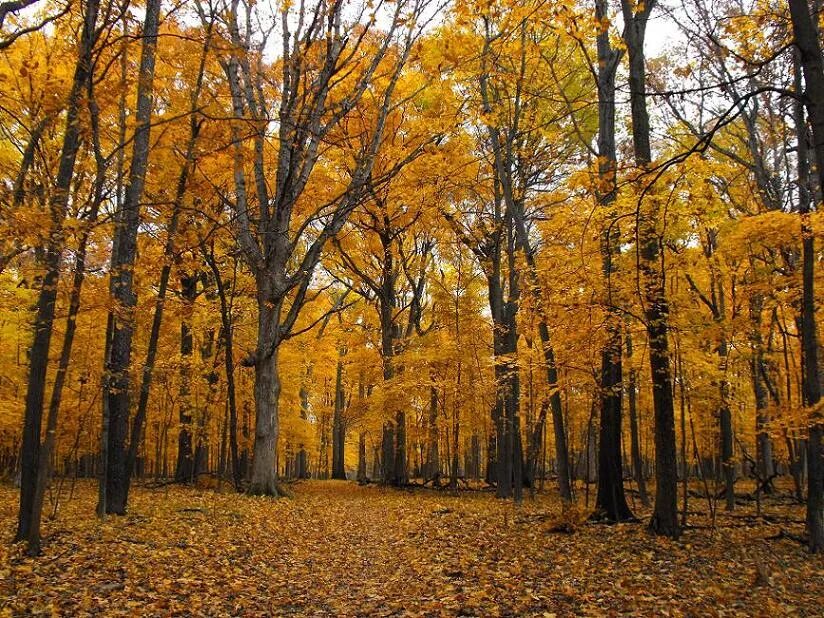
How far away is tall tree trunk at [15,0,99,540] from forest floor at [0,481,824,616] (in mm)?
677

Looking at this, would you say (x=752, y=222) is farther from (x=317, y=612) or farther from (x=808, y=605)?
(x=317, y=612)

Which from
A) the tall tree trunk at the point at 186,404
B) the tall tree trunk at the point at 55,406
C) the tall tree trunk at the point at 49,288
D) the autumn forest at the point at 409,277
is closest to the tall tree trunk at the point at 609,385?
the autumn forest at the point at 409,277

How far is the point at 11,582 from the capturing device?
4.97 meters

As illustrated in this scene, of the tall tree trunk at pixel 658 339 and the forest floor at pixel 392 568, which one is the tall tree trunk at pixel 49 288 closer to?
the forest floor at pixel 392 568

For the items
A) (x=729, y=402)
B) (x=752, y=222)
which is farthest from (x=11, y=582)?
(x=729, y=402)

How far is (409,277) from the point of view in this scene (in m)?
21.0

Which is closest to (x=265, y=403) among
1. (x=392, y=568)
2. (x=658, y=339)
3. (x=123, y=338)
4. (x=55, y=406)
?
(x=123, y=338)

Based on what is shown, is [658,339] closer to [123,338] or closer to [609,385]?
[609,385]

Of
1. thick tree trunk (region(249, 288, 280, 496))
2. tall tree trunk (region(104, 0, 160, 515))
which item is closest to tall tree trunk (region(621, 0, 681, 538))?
tall tree trunk (region(104, 0, 160, 515))

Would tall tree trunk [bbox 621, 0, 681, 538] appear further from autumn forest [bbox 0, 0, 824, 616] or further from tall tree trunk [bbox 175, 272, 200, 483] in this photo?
tall tree trunk [bbox 175, 272, 200, 483]

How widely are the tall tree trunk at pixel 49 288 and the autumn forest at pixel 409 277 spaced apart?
0.04 m

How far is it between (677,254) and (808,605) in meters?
6.48

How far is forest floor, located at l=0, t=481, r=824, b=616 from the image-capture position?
497 cm

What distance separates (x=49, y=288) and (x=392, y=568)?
5.10 m
